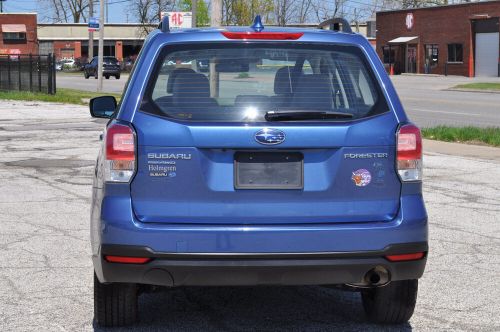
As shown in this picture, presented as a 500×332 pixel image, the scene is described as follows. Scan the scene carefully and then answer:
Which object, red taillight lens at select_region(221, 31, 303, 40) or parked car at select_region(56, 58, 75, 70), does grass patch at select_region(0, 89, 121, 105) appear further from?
parked car at select_region(56, 58, 75, 70)

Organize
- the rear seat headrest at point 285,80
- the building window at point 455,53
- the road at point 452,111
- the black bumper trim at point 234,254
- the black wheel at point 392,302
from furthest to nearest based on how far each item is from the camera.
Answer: the building window at point 455,53 → the road at point 452,111 → the black wheel at point 392,302 → the rear seat headrest at point 285,80 → the black bumper trim at point 234,254

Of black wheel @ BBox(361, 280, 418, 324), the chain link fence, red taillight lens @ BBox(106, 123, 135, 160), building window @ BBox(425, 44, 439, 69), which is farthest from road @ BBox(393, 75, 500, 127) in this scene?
building window @ BBox(425, 44, 439, 69)

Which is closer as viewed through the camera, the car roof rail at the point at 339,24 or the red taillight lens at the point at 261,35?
the red taillight lens at the point at 261,35

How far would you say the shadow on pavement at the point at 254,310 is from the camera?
532 cm

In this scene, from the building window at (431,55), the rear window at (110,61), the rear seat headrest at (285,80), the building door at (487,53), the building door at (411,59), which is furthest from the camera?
the building door at (411,59)

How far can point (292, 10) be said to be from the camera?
86375 mm

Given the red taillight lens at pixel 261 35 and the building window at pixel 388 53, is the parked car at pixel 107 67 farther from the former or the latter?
the red taillight lens at pixel 261 35

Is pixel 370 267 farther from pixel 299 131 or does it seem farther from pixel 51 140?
pixel 51 140

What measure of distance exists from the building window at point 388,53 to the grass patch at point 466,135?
57.3m

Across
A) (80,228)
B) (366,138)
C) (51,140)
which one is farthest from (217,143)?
(51,140)

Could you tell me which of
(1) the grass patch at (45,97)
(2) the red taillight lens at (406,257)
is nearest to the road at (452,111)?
(1) the grass patch at (45,97)

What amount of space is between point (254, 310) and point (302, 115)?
Result: 1633 mm

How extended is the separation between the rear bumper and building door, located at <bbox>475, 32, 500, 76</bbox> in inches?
2384

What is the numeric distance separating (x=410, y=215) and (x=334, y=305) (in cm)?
142
